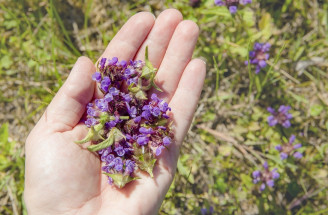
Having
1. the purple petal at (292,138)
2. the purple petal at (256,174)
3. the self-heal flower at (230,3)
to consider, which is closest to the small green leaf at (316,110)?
the purple petal at (292,138)

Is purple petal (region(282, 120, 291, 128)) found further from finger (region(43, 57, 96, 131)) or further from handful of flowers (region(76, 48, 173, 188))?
finger (region(43, 57, 96, 131))

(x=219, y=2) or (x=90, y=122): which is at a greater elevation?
(x=219, y=2)

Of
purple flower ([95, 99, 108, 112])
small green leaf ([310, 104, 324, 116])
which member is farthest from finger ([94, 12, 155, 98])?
small green leaf ([310, 104, 324, 116])

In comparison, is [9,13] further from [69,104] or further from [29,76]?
[69,104]

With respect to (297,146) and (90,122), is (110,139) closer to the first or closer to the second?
(90,122)

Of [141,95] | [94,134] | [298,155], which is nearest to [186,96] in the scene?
[141,95]

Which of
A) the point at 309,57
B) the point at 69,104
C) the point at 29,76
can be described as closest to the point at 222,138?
the point at 309,57
